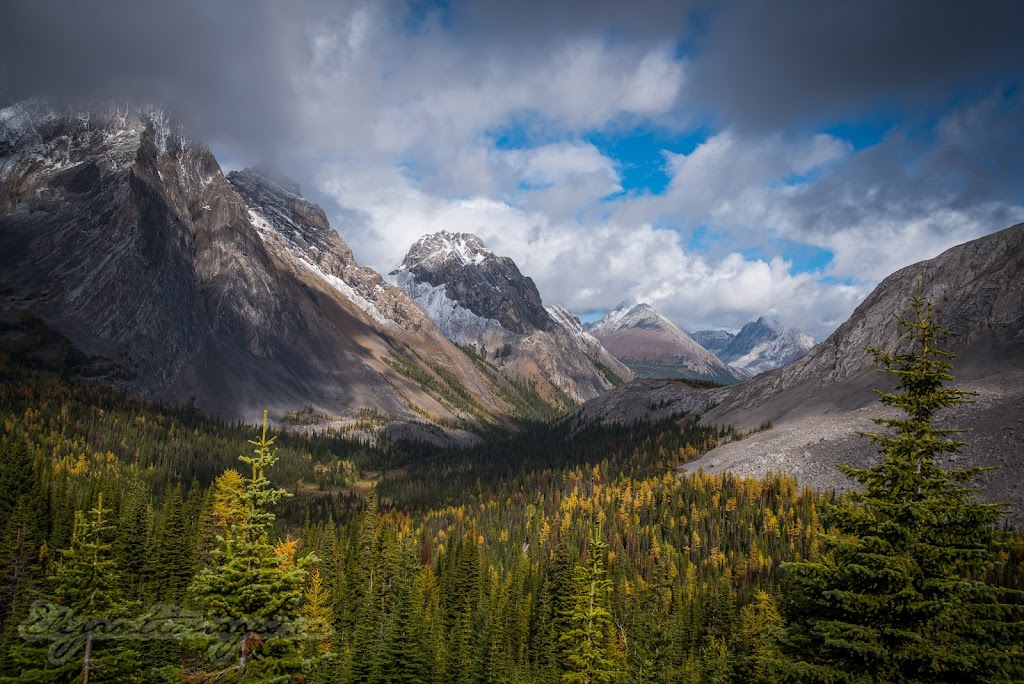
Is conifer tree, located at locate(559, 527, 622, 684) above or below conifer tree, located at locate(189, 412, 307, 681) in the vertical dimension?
below

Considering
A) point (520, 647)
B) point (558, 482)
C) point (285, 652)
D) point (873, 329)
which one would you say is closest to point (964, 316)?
point (873, 329)

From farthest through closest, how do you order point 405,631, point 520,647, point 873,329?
point 873,329 → point 520,647 → point 405,631

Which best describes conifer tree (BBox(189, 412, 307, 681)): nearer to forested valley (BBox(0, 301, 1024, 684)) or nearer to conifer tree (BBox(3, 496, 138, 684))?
forested valley (BBox(0, 301, 1024, 684))

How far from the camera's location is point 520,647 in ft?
201

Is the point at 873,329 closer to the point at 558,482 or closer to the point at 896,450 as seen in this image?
the point at 558,482

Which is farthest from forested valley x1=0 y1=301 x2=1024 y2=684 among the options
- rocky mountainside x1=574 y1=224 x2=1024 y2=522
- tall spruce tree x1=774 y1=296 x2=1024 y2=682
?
rocky mountainside x1=574 y1=224 x2=1024 y2=522

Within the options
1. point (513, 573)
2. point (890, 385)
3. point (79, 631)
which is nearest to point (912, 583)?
point (79, 631)

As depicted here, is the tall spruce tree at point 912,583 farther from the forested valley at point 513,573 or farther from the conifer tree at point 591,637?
the conifer tree at point 591,637

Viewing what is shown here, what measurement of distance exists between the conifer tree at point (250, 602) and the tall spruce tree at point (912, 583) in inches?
536

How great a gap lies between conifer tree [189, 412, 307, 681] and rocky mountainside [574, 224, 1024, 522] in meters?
102

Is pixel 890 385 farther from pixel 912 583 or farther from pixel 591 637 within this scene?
pixel 912 583

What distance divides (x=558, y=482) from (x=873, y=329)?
101343 mm

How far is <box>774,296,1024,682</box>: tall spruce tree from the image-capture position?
12.3m

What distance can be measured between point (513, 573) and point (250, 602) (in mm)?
69025
